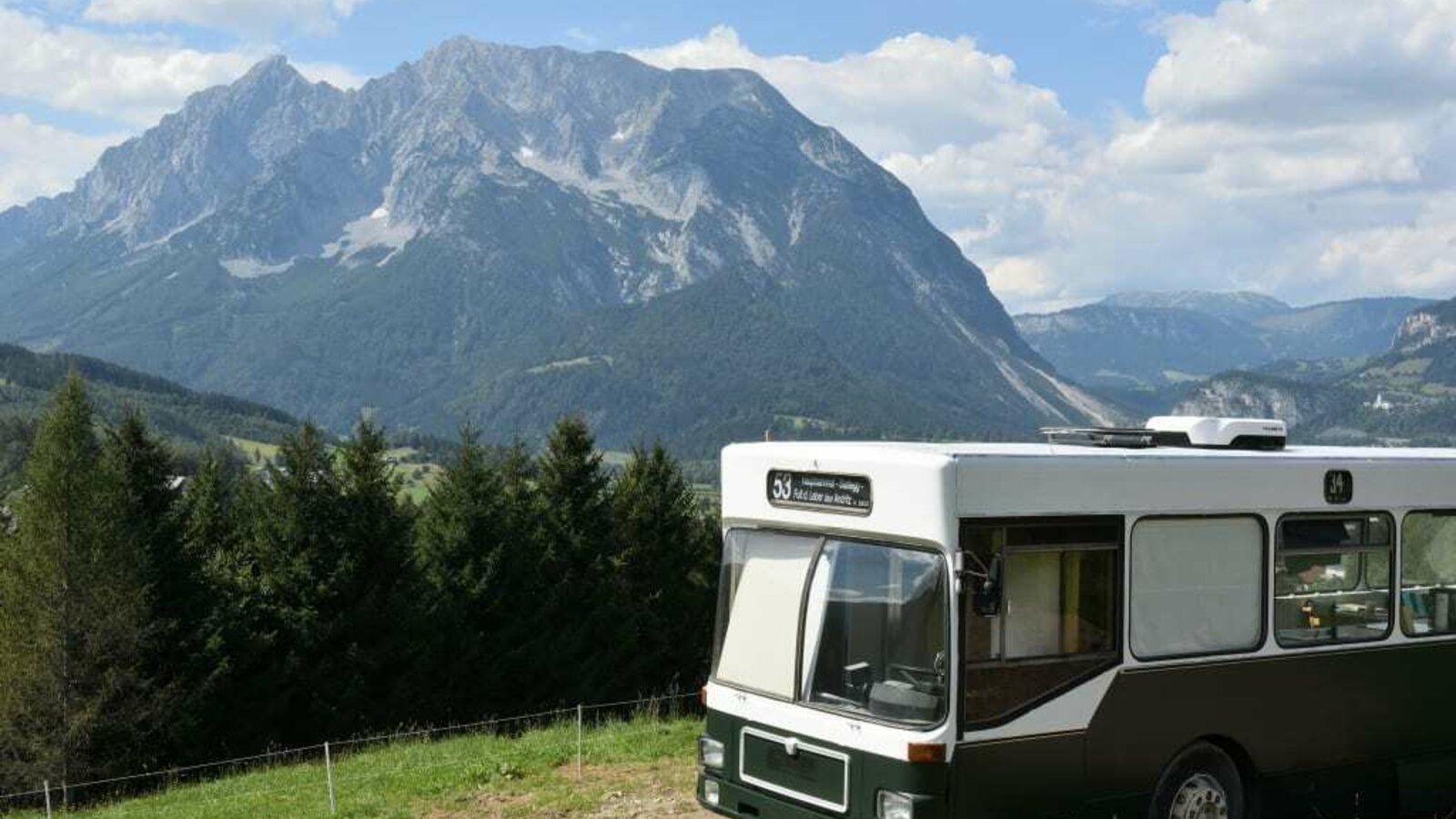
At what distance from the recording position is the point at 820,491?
9.98 meters

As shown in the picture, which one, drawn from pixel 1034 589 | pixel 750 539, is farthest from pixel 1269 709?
pixel 750 539

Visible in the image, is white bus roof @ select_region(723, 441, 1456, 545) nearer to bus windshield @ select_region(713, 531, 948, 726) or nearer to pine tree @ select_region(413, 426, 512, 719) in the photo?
bus windshield @ select_region(713, 531, 948, 726)

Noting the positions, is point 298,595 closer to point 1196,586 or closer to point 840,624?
point 840,624

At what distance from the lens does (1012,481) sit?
30.8 ft

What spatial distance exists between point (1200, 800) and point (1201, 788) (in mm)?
98

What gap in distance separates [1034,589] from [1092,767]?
1496mm

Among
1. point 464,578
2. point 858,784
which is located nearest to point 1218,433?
point 858,784

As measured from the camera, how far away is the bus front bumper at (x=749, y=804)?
9.75m

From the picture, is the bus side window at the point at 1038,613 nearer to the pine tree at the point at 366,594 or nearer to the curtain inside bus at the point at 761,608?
the curtain inside bus at the point at 761,608

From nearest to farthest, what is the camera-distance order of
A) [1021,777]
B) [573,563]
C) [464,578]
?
[1021,777]
[464,578]
[573,563]

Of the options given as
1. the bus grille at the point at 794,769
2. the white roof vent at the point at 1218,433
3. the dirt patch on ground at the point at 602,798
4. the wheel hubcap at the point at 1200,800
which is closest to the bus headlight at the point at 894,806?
the bus grille at the point at 794,769

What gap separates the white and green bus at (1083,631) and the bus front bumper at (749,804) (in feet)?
0.07

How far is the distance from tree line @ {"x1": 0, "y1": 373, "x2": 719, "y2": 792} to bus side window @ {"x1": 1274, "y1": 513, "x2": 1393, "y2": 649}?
2562cm

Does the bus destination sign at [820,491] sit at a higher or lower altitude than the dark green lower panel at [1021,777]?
higher
